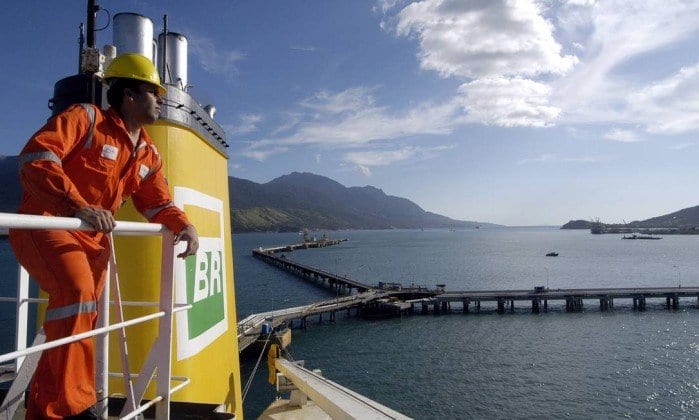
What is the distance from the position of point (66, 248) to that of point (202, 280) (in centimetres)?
204

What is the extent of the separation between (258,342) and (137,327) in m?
30.9

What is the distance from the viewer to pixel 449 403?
2317 centimetres

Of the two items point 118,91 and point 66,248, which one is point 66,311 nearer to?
point 66,248

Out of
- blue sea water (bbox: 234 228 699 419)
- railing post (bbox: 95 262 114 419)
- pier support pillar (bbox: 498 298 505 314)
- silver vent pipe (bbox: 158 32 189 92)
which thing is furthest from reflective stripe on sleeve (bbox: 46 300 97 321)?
pier support pillar (bbox: 498 298 505 314)

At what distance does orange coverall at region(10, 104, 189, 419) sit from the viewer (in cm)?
172

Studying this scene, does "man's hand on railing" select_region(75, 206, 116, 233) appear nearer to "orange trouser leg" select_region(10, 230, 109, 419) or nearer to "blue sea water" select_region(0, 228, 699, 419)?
"orange trouser leg" select_region(10, 230, 109, 419)

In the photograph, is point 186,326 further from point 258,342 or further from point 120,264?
point 258,342

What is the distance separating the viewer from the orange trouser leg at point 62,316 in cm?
173

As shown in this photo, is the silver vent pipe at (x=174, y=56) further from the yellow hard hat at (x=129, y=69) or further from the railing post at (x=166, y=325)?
the railing post at (x=166, y=325)

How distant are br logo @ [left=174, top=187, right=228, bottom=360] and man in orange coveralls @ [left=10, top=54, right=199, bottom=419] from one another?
42.3 inches

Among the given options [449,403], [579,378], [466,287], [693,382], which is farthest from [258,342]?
[466,287]

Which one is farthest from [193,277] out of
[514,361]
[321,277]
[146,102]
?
[321,277]

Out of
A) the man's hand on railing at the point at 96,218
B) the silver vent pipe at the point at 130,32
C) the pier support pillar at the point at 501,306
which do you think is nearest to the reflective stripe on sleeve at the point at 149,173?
the man's hand on railing at the point at 96,218

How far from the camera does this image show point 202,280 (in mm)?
3830
